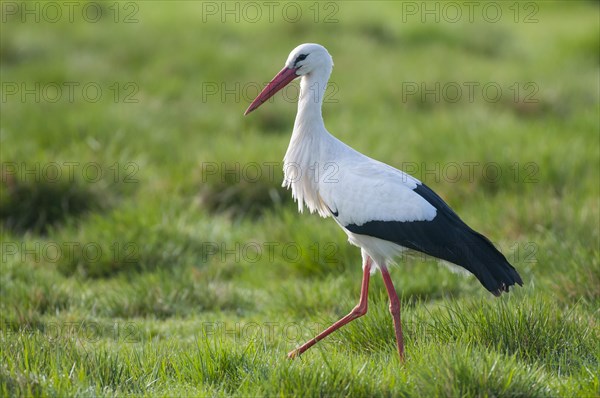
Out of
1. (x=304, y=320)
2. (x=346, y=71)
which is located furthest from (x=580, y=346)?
(x=346, y=71)

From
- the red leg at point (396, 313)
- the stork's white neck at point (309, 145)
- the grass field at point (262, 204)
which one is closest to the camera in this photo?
the grass field at point (262, 204)

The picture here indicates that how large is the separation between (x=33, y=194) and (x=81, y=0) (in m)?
7.40

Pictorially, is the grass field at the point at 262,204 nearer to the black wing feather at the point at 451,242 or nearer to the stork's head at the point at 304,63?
the black wing feather at the point at 451,242

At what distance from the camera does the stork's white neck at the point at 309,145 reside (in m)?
5.19

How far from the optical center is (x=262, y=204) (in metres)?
8.06

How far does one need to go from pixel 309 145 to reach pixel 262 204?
291 cm

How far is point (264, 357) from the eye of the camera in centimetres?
440

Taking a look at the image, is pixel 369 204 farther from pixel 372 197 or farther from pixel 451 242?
pixel 451 242

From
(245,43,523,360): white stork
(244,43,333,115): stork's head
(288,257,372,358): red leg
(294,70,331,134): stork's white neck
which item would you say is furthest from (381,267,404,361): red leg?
(244,43,333,115): stork's head

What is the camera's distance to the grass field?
432cm

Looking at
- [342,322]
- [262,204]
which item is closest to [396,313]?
[342,322]

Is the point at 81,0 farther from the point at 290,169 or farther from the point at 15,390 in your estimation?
the point at 15,390

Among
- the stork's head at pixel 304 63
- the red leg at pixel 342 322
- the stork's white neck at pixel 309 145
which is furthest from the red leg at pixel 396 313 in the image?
the stork's head at pixel 304 63

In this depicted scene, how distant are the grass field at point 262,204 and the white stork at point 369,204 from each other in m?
0.20
